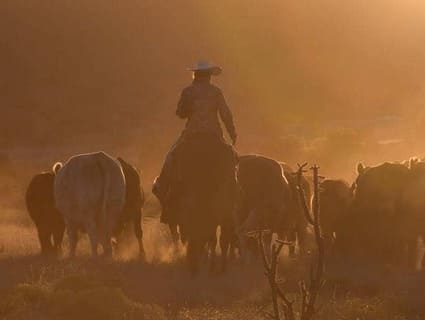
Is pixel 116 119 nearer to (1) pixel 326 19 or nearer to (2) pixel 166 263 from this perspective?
(1) pixel 326 19

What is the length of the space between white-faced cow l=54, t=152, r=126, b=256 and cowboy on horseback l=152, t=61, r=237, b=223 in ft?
5.16

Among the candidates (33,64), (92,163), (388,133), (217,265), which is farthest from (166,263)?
(33,64)

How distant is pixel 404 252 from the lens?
51.1 feet

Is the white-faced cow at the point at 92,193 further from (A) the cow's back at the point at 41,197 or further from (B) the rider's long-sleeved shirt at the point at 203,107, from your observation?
(B) the rider's long-sleeved shirt at the point at 203,107

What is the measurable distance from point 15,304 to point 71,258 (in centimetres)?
406

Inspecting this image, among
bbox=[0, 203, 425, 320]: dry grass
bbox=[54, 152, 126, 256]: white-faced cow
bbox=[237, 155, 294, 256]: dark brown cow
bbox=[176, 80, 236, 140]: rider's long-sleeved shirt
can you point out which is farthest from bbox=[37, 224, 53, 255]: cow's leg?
bbox=[176, 80, 236, 140]: rider's long-sleeved shirt

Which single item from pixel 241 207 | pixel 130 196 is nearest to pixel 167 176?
pixel 241 207

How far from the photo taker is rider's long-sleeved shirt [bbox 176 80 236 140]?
13109mm

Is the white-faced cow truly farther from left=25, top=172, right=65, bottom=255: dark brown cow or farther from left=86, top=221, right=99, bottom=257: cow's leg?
left=25, top=172, right=65, bottom=255: dark brown cow

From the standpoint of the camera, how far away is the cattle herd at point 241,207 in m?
13.2

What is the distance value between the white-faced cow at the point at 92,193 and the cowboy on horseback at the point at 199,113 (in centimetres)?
157

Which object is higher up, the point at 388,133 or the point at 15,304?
the point at 388,133

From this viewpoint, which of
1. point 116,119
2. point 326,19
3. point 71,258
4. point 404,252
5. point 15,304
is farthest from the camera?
point 326,19

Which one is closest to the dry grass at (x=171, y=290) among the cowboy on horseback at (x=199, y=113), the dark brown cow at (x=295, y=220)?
the cowboy on horseback at (x=199, y=113)
